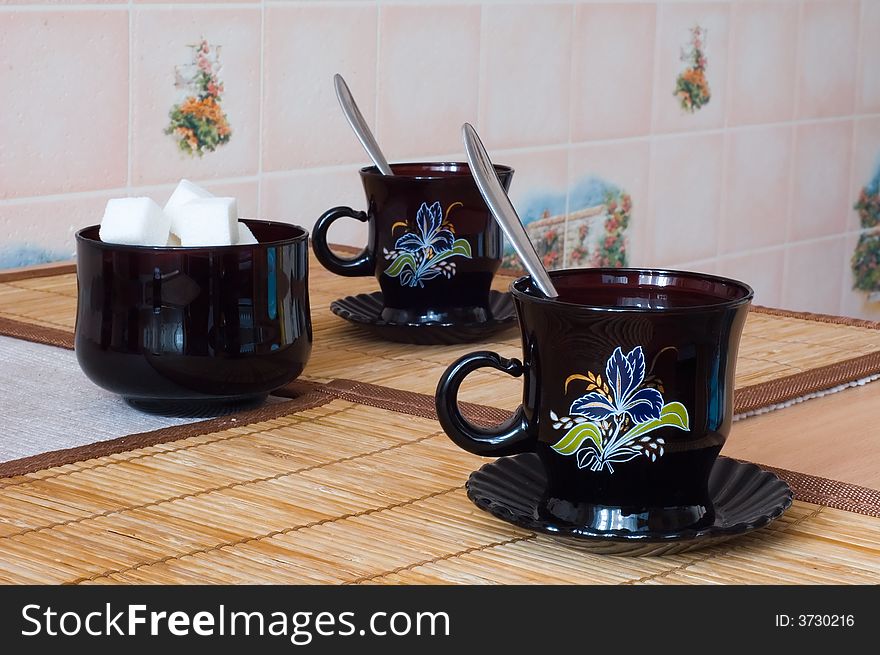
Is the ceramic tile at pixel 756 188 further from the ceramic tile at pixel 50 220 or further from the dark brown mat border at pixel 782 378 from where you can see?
the dark brown mat border at pixel 782 378

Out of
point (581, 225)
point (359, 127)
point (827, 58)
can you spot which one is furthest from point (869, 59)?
point (359, 127)

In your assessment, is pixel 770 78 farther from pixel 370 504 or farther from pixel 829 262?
pixel 370 504

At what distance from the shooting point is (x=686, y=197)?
7.84 ft

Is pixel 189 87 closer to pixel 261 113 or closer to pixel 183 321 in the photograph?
pixel 261 113

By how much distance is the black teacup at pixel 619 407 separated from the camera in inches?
21.4

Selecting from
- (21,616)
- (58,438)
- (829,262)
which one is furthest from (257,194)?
(829,262)

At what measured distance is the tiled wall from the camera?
56.3 inches

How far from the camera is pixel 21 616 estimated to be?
0.48 m

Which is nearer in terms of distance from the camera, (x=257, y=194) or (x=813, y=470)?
(x=813, y=470)

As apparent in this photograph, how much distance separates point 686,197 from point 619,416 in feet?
6.25

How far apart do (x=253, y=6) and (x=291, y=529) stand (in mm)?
1153

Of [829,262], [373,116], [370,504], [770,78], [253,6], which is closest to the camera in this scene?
[370,504]

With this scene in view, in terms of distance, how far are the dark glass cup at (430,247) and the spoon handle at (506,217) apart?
0.92 ft

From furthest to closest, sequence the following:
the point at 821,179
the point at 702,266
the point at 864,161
→ 1. the point at 864,161
2. the point at 821,179
3. the point at 702,266
